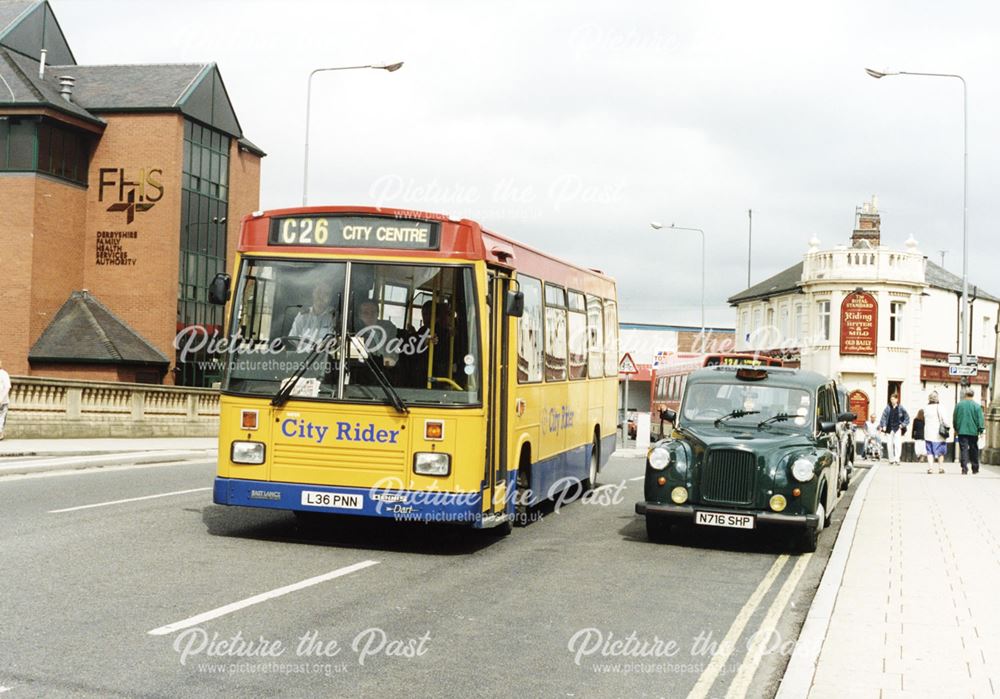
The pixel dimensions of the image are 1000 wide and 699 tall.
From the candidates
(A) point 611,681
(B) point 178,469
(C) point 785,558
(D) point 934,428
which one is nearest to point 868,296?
(D) point 934,428

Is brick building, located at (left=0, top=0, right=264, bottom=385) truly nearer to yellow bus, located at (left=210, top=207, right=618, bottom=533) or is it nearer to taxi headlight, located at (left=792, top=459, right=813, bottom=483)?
yellow bus, located at (left=210, top=207, right=618, bottom=533)

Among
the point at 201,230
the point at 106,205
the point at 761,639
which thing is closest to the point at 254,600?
the point at 761,639

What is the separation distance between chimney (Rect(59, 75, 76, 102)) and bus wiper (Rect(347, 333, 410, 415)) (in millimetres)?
37966

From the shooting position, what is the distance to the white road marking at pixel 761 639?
6.73 meters

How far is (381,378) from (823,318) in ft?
192

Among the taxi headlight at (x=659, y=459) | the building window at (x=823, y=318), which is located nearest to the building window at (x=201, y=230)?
the building window at (x=823, y=318)

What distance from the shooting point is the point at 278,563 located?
10.1 meters

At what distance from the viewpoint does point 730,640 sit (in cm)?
798

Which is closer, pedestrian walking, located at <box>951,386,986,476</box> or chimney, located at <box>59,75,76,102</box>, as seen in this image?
pedestrian walking, located at <box>951,386,986,476</box>

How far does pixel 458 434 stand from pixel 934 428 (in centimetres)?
1886

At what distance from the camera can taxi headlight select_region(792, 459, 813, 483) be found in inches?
479

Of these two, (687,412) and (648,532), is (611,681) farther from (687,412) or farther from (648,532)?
(687,412)

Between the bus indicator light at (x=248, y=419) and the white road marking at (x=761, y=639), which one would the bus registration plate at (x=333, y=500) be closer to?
the bus indicator light at (x=248, y=419)

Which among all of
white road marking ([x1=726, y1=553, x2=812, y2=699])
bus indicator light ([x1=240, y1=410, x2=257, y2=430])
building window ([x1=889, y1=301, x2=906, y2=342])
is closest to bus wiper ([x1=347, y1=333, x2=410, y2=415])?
bus indicator light ([x1=240, y1=410, x2=257, y2=430])
